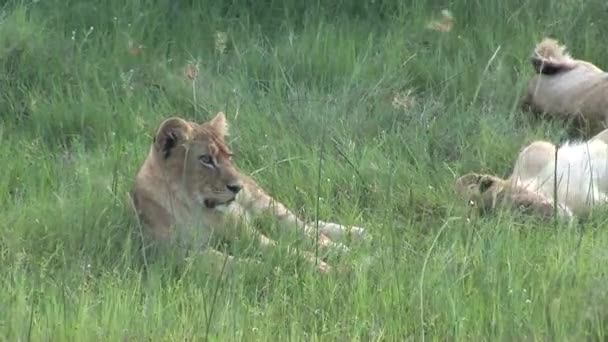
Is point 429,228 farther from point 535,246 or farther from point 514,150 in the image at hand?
point 514,150

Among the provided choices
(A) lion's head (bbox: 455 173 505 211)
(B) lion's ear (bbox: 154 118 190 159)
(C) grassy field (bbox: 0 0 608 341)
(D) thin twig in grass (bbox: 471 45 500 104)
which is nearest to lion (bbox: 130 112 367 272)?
(B) lion's ear (bbox: 154 118 190 159)

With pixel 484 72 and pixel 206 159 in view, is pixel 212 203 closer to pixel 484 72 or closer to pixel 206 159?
pixel 206 159

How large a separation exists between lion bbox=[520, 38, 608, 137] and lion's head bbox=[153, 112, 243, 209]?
6.73 ft

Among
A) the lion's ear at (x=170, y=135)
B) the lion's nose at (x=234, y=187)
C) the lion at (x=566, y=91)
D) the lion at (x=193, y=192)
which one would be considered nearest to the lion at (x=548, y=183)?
the lion at (x=566, y=91)

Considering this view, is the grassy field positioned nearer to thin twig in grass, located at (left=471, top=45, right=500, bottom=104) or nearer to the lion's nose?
thin twig in grass, located at (left=471, top=45, right=500, bottom=104)

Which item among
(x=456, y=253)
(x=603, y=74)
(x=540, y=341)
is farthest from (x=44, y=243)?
(x=603, y=74)

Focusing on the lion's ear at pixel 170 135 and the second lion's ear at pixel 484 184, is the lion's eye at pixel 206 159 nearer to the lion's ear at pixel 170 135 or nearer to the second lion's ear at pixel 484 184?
the lion's ear at pixel 170 135

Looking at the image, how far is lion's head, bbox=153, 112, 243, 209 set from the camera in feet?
17.5

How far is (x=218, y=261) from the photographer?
15.8 feet

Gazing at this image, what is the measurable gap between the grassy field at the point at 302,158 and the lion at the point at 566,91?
0.43ft

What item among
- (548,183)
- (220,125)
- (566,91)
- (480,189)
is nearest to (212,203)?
(220,125)

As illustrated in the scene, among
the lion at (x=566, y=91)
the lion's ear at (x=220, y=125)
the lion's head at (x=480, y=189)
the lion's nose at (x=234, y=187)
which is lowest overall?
the lion at (x=566, y=91)

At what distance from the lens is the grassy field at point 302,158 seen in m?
4.17

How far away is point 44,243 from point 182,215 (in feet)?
1.86
